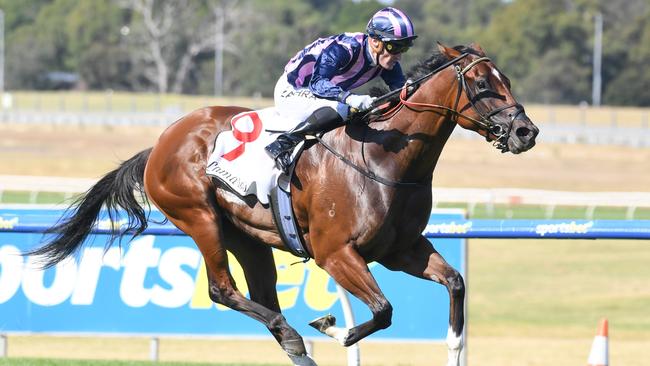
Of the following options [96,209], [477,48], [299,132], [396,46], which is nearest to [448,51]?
[477,48]

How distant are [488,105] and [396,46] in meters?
0.65

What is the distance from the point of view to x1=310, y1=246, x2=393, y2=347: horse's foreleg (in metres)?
5.79

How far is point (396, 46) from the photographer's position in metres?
5.96

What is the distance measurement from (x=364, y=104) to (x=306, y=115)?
41 cm

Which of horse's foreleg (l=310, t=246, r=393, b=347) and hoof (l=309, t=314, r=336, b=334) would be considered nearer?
horse's foreleg (l=310, t=246, r=393, b=347)

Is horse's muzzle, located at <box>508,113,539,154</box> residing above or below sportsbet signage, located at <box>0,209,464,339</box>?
above

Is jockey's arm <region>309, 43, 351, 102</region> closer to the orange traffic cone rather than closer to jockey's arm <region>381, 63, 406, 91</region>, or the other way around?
jockey's arm <region>381, 63, 406, 91</region>

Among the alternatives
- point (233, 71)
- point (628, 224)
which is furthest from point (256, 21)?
point (628, 224)

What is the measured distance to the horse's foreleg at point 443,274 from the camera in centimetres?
579

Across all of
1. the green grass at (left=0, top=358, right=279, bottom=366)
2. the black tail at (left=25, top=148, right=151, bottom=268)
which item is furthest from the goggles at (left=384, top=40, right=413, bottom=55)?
the green grass at (left=0, top=358, right=279, bottom=366)

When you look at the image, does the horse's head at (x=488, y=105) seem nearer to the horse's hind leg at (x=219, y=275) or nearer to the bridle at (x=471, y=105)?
the bridle at (x=471, y=105)

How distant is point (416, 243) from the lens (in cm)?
608

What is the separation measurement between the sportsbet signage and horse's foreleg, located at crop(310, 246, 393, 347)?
2584mm

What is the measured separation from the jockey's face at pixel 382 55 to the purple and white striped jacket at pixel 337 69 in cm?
4
